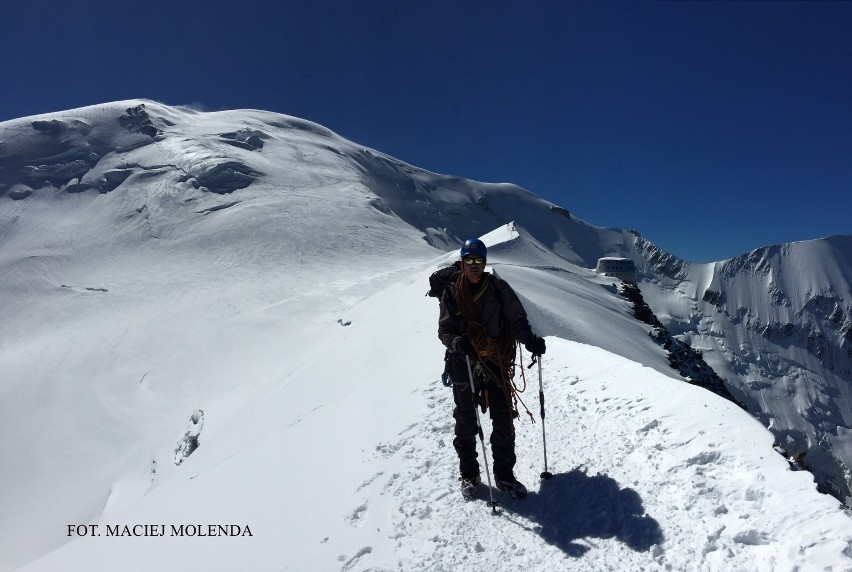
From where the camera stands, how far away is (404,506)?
19.3 ft

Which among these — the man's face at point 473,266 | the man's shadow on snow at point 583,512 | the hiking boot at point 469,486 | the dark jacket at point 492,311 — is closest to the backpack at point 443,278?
the dark jacket at point 492,311

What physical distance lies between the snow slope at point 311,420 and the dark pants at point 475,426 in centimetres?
44

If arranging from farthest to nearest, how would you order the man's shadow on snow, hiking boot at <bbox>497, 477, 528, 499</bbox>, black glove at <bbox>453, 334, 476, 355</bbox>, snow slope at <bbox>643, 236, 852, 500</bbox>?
snow slope at <bbox>643, 236, 852, 500</bbox>
hiking boot at <bbox>497, 477, 528, 499</bbox>
black glove at <bbox>453, 334, 476, 355</bbox>
the man's shadow on snow

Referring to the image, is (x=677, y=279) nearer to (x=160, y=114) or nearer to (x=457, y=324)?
(x=160, y=114)

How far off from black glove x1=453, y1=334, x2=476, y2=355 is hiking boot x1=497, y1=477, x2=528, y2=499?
1574 mm

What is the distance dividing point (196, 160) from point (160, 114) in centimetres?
2749

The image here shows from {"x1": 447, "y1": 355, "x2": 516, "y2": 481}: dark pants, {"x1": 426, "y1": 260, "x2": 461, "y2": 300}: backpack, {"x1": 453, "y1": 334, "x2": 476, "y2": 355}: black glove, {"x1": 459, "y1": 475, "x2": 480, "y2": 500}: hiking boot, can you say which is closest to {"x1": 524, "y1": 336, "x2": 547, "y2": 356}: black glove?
{"x1": 447, "y1": 355, "x2": 516, "y2": 481}: dark pants

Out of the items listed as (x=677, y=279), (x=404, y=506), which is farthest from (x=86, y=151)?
(x=677, y=279)

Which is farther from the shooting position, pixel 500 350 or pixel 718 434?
pixel 500 350

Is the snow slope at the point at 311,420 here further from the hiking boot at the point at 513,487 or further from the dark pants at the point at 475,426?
the dark pants at the point at 475,426

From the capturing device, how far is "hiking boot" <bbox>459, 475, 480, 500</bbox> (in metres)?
5.79

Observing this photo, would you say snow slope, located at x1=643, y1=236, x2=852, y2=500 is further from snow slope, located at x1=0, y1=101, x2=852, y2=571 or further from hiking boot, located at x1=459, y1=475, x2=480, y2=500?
hiking boot, located at x1=459, y1=475, x2=480, y2=500

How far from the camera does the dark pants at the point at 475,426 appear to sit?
5719mm

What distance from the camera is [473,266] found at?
221 inches
